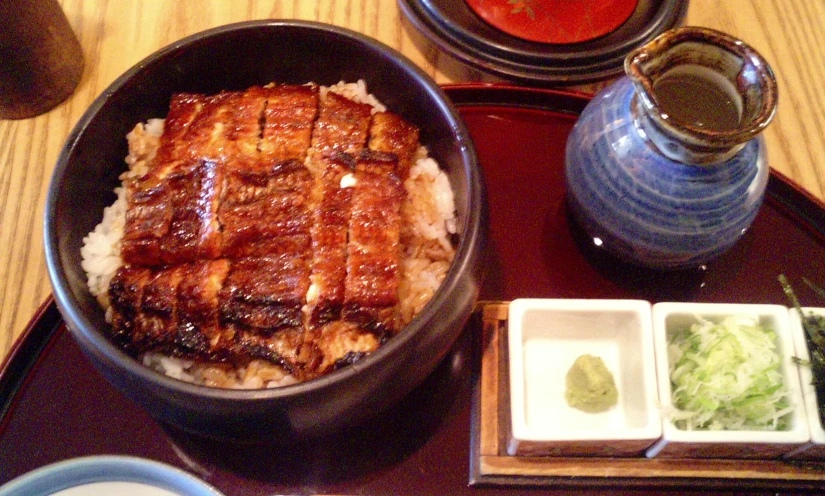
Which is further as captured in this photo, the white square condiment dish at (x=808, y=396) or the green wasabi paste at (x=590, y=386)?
the green wasabi paste at (x=590, y=386)


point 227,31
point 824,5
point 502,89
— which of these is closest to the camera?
point 227,31

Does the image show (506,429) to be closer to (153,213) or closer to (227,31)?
(153,213)

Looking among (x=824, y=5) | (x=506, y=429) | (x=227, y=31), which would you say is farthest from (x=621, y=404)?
(x=824, y=5)

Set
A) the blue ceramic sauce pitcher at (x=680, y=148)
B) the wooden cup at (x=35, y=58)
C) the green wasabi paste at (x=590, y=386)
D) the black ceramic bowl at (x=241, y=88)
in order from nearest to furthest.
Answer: the black ceramic bowl at (x=241, y=88)
the blue ceramic sauce pitcher at (x=680, y=148)
the green wasabi paste at (x=590, y=386)
the wooden cup at (x=35, y=58)

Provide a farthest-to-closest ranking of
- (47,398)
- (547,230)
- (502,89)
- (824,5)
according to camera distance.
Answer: (824,5), (502,89), (547,230), (47,398)

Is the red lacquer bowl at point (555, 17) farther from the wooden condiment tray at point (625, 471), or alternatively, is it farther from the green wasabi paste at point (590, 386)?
the wooden condiment tray at point (625, 471)

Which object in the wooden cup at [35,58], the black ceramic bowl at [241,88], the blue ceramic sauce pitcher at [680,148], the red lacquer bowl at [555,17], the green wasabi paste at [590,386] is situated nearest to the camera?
the black ceramic bowl at [241,88]

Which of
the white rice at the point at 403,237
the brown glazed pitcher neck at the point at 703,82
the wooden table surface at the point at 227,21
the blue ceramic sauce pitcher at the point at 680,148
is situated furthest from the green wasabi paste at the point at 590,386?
the wooden table surface at the point at 227,21
